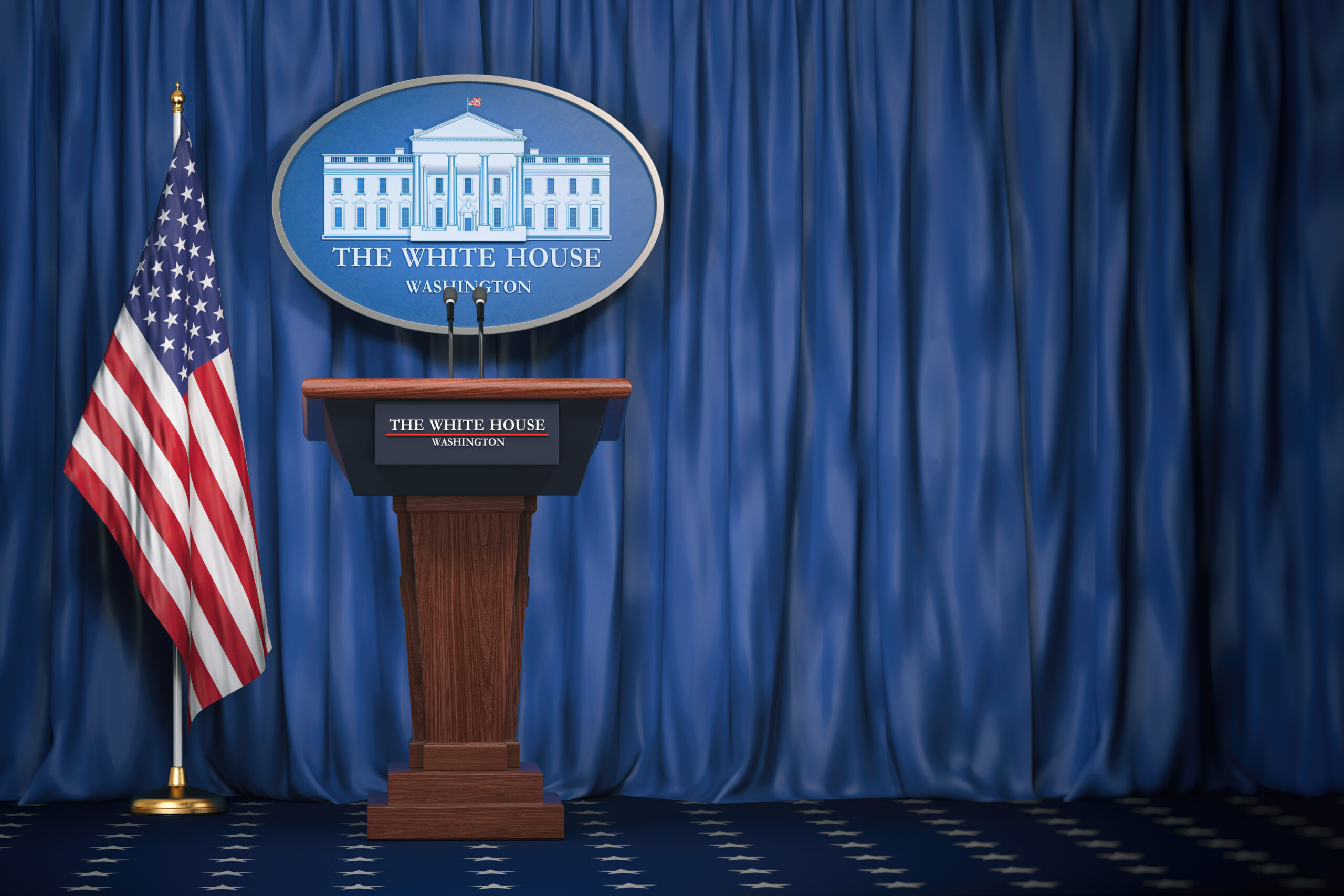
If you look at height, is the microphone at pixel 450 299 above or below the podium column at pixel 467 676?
above

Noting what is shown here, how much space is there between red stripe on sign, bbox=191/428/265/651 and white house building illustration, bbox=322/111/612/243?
2.62 feet

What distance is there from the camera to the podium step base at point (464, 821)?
2684mm

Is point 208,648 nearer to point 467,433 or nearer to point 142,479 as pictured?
point 142,479

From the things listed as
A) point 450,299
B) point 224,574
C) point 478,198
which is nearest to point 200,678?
point 224,574

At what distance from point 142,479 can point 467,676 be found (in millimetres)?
1091

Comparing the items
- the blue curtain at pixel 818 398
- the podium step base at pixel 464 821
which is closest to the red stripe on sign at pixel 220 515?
the blue curtain at pixel 818 398

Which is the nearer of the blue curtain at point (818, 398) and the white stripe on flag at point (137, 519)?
the white stripe on flag at point (137, 519)

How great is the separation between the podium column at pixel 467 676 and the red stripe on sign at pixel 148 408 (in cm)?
78

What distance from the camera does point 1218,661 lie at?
3.55 m

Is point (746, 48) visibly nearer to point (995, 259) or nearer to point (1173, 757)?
point (995, 259)

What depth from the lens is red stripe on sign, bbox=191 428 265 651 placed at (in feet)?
10.2

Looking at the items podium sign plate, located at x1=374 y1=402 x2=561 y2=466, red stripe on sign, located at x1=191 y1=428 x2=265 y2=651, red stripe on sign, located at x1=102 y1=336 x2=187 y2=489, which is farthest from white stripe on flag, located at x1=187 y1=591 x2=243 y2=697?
podium sign plate, located at x1=374 y1=402 x2=561 y2=466

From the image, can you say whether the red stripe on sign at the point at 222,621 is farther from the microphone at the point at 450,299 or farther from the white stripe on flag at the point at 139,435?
the microphone at the point at 450,299

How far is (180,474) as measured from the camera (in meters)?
3.10
